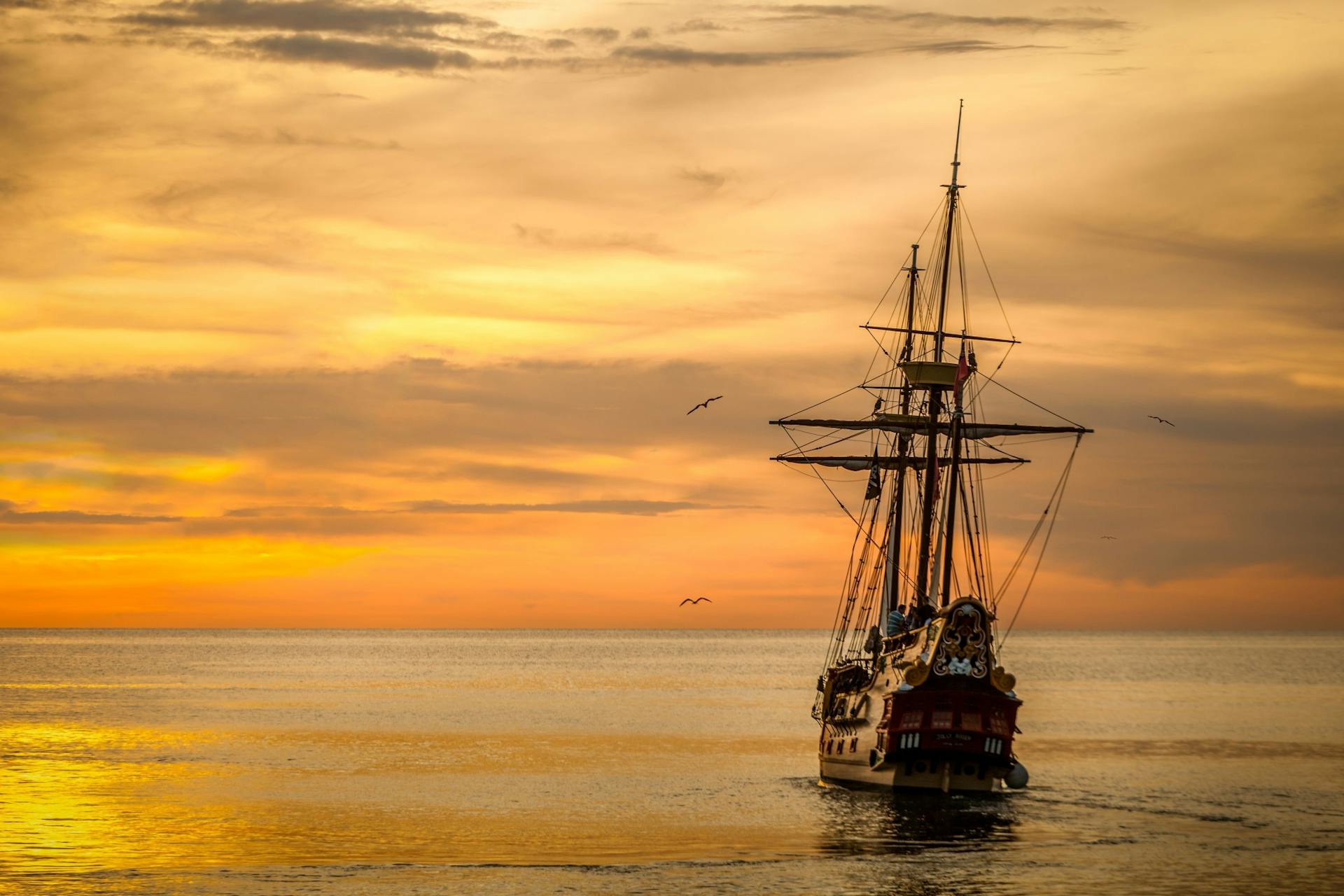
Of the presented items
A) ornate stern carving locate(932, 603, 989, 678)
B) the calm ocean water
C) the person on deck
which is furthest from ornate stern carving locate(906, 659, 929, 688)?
the person on deck

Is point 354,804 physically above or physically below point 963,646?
below

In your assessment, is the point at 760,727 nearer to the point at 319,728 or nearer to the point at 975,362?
the point at 319,728

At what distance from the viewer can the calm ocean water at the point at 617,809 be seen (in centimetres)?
4281

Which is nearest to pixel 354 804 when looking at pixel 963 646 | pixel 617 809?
pixel 617 809

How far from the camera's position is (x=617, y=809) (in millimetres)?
58438

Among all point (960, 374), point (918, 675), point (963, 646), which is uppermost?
point (960, 374)

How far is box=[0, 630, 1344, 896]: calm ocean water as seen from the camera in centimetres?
4281

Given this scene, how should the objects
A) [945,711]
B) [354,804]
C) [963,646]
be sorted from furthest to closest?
[354,804] → [945,711] → [963,646]

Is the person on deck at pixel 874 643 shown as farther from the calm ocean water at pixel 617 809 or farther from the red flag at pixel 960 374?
the red flag at pixel 960 374

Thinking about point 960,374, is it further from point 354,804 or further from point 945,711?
point 354,804

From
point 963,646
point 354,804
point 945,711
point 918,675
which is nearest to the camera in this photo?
point 918,675

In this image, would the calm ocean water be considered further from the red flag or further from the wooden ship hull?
the red flag

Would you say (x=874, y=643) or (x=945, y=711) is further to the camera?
(x=874, y=643)

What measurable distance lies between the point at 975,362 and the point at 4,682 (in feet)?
444
